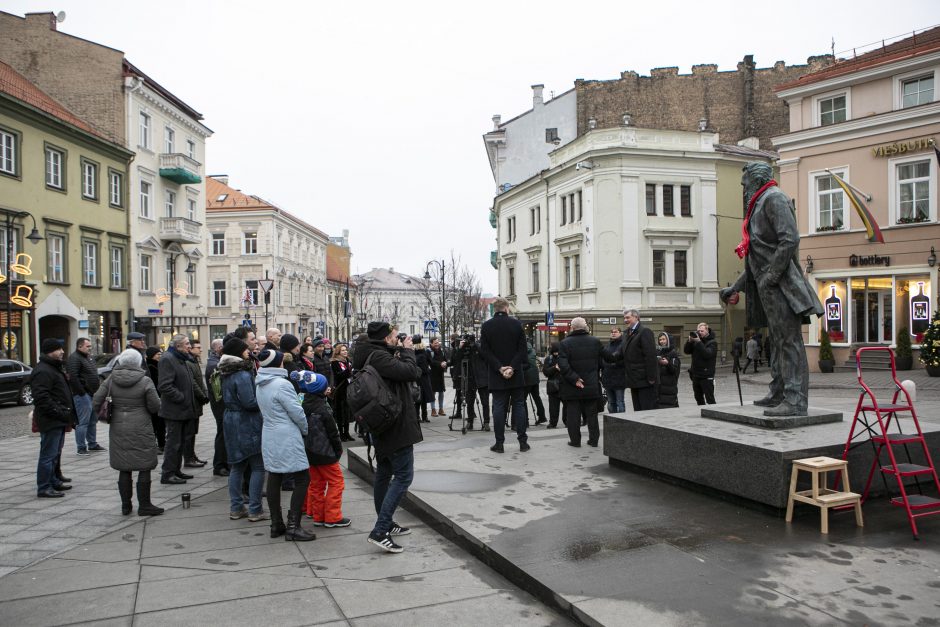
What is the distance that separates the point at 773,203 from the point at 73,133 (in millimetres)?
31170

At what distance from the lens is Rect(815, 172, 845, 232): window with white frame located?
26844mm

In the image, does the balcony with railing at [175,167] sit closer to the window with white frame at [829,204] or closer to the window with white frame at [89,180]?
the window with white frame at [89,180]

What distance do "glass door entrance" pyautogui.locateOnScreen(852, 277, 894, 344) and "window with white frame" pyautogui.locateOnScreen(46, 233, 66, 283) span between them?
31.7 m

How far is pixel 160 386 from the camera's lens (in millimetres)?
8953

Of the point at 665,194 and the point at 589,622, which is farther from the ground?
the point at 665,194

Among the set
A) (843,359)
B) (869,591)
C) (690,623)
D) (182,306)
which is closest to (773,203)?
(869,591)

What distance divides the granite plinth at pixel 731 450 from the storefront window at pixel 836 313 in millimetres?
22096

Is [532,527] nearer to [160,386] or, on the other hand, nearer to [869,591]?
[869,591]

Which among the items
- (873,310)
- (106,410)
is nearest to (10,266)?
(106,410)

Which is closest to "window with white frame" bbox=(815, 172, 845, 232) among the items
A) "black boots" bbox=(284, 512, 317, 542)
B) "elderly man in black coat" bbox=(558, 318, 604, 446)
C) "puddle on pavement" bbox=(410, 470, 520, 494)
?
"elderly man in black coat" bbox=(558, 318, 604, 446)

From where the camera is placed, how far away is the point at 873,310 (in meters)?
26.0

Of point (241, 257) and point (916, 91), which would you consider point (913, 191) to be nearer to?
point (916, 91)

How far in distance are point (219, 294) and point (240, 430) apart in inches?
2235

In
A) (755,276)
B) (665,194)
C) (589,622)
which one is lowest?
(589,622)
